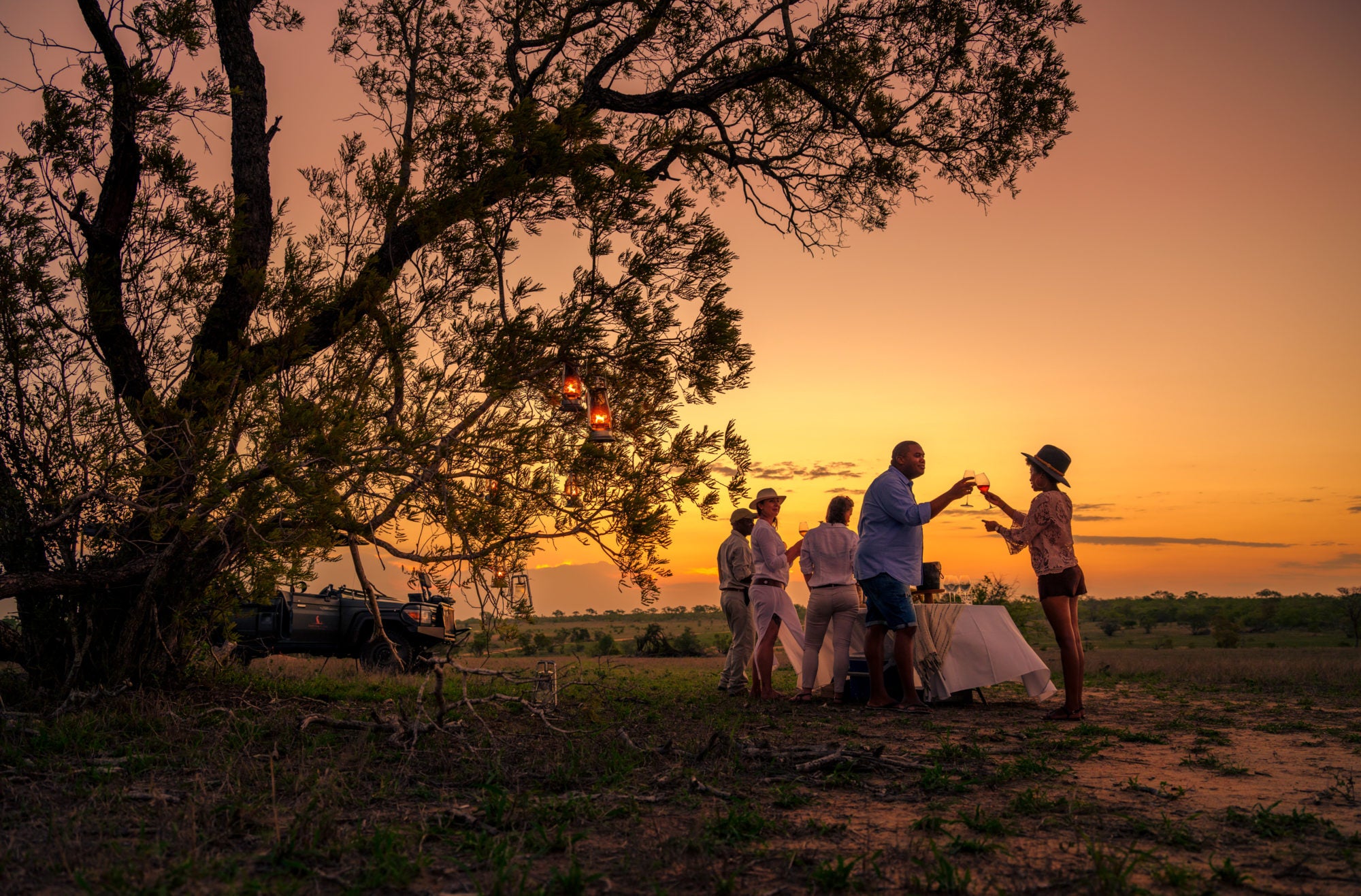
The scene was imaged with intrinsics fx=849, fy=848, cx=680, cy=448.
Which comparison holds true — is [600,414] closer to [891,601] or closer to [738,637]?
[891,601]

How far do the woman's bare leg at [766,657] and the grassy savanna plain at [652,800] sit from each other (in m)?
1.38

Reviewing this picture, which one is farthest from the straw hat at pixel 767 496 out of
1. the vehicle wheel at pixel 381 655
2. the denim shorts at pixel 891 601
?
the vehicle wheel at pixel 381 655

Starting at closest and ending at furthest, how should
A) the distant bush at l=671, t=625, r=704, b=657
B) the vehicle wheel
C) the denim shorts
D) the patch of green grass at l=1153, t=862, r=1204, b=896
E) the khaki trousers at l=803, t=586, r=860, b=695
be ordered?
the patch of green grass at l=1153, t=862, r=1204, b=896, the denim shorts, the khaki trousers at l=803, t=586, r=860, b=695, the vehicle wheel, the distant bush at l=671, t=625, r=704, b=657

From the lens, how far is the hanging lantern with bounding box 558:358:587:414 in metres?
6.27

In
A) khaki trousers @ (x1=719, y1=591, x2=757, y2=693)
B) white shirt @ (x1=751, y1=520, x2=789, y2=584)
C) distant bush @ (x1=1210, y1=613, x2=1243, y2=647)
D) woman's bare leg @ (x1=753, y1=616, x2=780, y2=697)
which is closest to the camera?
woman's bare leg @ (x1=753, y1=616, x2=780, y2=697)

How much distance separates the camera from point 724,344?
6.96 metres

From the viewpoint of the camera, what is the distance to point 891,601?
6992 mm

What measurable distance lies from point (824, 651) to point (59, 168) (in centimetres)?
807

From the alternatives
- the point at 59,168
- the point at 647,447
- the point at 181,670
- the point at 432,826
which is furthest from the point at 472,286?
the point at 432,826

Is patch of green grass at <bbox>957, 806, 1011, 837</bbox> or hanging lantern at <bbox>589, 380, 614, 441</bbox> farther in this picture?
hanging lantern at <bbox>589, 380, 614, 441</bbox>

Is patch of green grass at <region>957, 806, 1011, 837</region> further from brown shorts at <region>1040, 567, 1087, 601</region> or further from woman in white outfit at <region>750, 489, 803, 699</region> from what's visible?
woman in white outfit at <region>750, 489, 803, 699</region>

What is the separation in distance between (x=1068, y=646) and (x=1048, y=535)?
85 cm

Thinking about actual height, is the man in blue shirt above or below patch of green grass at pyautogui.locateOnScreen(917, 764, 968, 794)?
above

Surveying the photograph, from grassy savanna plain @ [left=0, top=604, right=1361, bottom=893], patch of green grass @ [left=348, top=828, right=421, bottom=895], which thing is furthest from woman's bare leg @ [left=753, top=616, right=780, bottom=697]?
patch of green grass @ [left=348, top=828, right=421, bottom=895]
